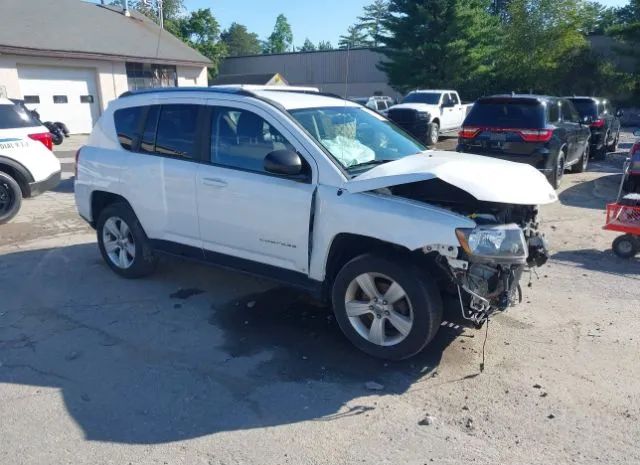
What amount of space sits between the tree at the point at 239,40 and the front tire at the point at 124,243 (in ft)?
377

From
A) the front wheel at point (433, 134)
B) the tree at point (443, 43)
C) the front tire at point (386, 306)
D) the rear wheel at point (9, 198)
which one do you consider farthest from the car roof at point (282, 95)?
the tree at point (443, 43)

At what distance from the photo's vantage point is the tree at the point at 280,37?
114 m

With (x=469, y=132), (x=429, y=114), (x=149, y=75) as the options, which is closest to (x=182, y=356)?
(x=469, y=132)

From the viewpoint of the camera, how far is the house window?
2475 cm

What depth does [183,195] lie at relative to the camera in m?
4.82

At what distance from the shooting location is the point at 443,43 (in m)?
32.6

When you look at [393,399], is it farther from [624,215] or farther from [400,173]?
[624,215]

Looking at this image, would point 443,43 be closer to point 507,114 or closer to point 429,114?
point 429,114

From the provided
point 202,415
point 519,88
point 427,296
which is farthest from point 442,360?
point 519,88

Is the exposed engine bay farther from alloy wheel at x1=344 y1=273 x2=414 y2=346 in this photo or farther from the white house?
the white house

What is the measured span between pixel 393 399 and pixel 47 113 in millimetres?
21813

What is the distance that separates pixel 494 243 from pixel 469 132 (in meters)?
7.00

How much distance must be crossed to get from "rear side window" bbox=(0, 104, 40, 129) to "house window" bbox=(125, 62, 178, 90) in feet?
55.6

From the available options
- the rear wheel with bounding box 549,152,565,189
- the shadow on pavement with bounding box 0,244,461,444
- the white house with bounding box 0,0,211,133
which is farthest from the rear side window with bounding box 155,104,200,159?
the white house with bounding box 0,0,211,133
